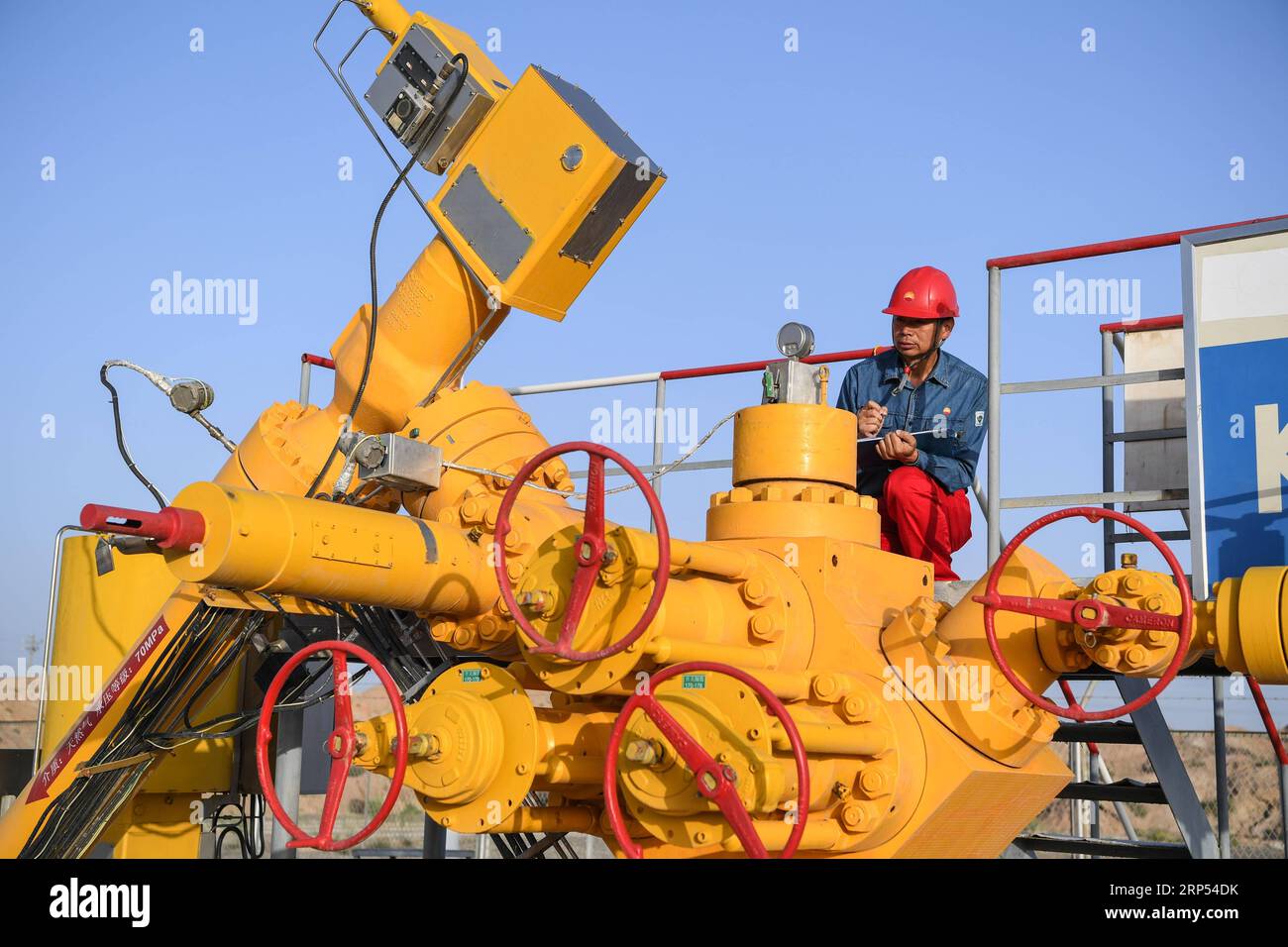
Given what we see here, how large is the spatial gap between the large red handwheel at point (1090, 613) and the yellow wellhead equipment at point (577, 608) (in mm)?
11

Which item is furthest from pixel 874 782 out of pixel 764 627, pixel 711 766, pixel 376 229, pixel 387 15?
pixel 387 15

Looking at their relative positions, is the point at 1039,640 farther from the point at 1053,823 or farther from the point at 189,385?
Result: the point at 1053,823

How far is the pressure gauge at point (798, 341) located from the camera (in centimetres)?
434

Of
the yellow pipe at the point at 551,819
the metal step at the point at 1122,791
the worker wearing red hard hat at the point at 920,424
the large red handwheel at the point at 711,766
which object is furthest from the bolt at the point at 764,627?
the metal step at the point at 1122,791

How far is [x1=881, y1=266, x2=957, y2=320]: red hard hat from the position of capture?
5.44m

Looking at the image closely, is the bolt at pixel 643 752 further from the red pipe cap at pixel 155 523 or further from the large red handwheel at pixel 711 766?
the red pipe cap at pixel 155 523

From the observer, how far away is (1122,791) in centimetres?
490

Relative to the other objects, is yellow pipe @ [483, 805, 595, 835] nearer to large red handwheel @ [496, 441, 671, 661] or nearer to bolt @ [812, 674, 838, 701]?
large red handwheel @ [496, 441, 671, 661]

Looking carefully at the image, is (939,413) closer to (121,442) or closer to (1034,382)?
(1034,382)

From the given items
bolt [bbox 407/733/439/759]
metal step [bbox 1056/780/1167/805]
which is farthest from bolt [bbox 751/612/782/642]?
metal step [bbox 1056/780/1167/805]

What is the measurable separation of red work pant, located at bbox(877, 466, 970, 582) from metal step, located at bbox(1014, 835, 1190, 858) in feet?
3.55
